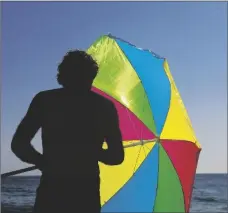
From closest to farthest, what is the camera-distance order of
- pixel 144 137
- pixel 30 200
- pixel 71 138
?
1. pixel 71 138
2. pixel 144 137
3. pixel 30 200

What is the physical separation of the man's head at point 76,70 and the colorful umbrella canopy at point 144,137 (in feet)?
13.3

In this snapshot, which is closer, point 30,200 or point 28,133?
point 28,133

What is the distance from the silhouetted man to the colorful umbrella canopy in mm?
4054

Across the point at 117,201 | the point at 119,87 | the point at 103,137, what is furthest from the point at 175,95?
the point at 103,137

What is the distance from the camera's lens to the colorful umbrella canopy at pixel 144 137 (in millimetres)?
6492

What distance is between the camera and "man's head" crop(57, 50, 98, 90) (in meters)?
2.27

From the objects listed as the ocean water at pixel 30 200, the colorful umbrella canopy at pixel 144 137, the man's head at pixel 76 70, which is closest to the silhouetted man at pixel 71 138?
the man's head at pixel 76 70

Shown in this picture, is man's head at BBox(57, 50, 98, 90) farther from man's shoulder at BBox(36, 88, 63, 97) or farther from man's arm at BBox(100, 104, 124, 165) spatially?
man's arm at BBox(100, 104, 124, 165)

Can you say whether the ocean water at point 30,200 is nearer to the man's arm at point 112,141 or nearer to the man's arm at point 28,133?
the man's arm at point 112,141

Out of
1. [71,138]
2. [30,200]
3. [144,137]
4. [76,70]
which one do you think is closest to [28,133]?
[71,138]

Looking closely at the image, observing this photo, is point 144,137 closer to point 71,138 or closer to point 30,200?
point 71,138

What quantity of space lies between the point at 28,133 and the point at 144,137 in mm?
4281

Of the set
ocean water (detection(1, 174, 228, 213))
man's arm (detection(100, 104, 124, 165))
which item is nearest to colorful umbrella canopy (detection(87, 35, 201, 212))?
man's arm (detection(100, 104, 124, 165))

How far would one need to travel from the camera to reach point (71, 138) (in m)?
2.17
